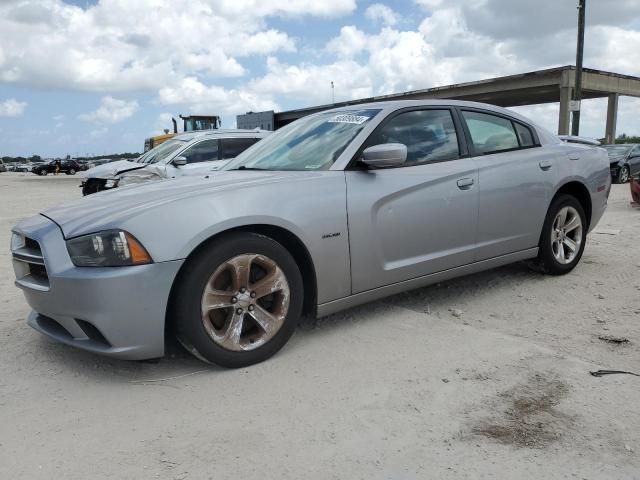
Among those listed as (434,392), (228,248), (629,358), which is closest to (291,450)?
(434,392)

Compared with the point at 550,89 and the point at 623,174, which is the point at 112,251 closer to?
the point at 623,174

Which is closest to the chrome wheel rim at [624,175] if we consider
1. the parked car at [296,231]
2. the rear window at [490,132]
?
the parked car at [296,231]

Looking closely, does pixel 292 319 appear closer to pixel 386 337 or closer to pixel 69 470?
pixel 386 337

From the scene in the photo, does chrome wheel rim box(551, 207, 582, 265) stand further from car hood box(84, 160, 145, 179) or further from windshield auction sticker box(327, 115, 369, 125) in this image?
car hood box(84, 160, 145, 179)

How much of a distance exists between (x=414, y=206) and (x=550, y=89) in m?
31.2

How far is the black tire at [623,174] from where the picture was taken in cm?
1655

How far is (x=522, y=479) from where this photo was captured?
2.02 m

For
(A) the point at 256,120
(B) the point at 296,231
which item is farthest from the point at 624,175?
(A) the point at 256,120

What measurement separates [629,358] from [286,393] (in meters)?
1.95

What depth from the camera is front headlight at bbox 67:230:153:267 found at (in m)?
2.71

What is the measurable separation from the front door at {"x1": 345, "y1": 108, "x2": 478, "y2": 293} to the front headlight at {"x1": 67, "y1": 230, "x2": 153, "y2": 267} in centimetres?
127

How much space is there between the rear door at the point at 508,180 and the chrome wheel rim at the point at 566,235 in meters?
0.26

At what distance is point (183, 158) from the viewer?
942 cm

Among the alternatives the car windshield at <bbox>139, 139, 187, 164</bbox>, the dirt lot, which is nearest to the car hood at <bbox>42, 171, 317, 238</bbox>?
the dirt lot
